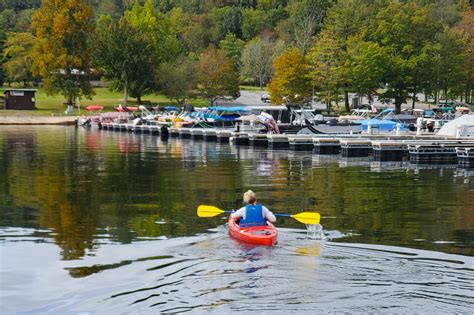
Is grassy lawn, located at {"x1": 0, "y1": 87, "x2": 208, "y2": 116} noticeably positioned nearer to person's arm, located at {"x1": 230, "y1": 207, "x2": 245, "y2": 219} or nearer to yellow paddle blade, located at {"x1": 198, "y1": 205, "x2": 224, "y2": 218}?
yellow paddle blade, located at {"x1": 198, "y1": 205, "x2": 224, "y2": 218}

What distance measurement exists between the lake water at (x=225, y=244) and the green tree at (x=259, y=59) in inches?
3757

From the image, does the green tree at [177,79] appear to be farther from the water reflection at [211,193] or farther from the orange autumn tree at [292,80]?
the water reflection at [211,193]

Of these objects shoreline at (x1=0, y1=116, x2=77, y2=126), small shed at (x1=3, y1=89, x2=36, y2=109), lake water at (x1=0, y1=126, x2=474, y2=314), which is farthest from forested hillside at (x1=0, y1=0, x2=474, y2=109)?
lake water at (x1=0, y1=126, x2=474, y2=314)

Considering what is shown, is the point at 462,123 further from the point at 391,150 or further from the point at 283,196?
the point at 283,196

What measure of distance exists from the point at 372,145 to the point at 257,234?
3361cm

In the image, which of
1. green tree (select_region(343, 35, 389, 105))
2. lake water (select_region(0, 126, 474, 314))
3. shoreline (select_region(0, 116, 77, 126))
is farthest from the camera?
shoreline (select_region(0, 116, 77, 126))

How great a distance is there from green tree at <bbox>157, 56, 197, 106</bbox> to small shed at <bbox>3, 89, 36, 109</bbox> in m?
18.4

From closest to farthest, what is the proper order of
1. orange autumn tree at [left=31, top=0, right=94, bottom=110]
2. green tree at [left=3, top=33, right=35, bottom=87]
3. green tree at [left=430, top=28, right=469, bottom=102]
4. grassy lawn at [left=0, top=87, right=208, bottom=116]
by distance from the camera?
green tree at [left=430, top=28, right=469, bottom=102] < grassy lawn at [left=0, top=87, right=208, bottom=116] < orange autumn tree at [left=31, top=0, right=94, bottom=110] < green tree at [left=3, top=33, right=35, bottom=87]

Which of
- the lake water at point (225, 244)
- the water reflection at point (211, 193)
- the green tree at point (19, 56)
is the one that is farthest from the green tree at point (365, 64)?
the green tree at point (19, 56)

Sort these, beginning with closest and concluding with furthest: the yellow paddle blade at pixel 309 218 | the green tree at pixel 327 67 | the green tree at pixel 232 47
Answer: the yellow paddle blade at pixel 309 218 < the green tree at pixel 327 67 < the green tree at pixel 232 47

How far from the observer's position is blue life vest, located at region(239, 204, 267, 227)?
2300cm

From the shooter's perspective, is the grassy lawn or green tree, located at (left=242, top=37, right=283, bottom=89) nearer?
the grassy lawn

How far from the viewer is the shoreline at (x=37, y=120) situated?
106 metres

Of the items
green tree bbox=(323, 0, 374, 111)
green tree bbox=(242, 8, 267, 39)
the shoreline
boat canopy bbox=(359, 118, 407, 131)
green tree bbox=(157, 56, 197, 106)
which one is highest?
green tree bbox=(242, 8, 267, 39)
